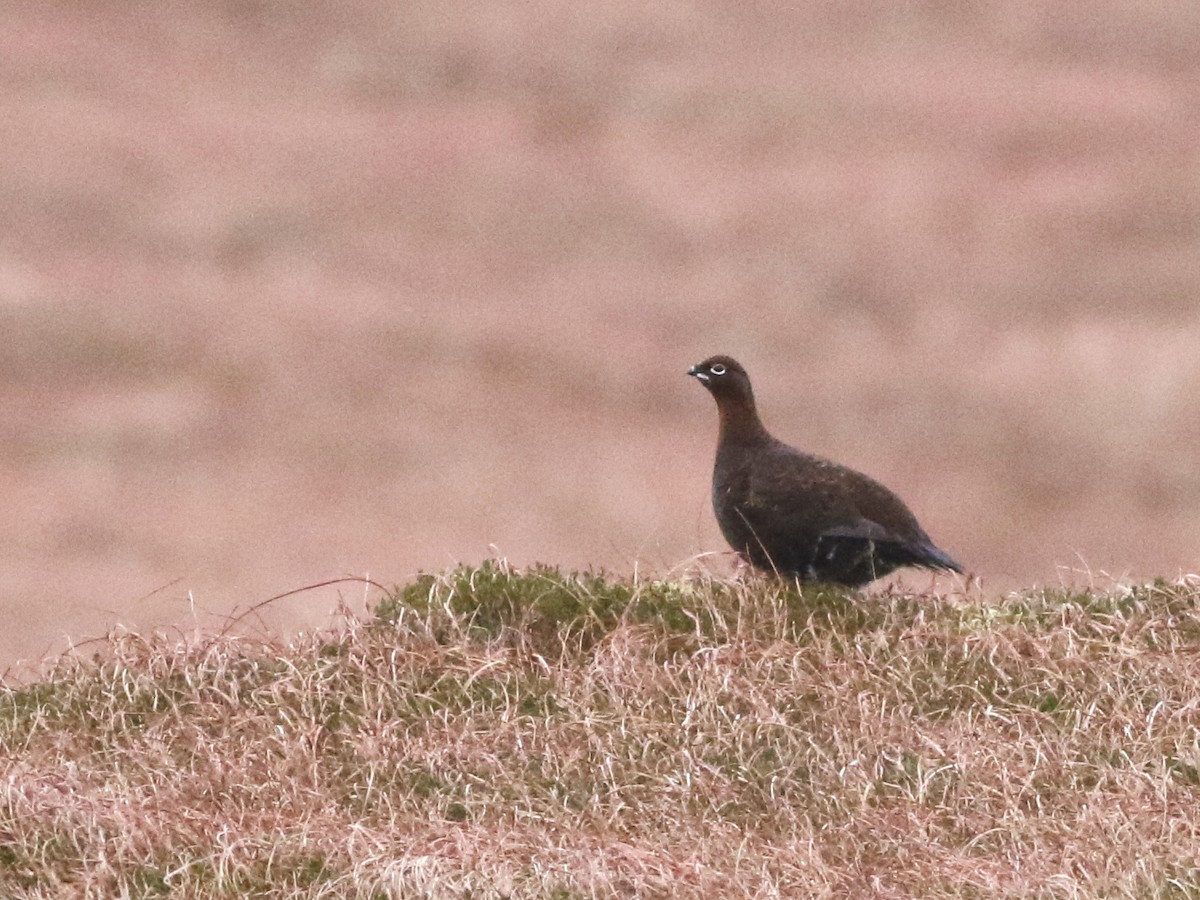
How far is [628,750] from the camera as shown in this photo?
9.34m

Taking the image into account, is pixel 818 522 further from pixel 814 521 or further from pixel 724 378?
pixel 724 378

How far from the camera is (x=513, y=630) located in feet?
35.7

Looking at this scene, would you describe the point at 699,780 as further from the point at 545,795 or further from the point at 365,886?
the point at 365,886

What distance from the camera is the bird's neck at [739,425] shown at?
456 inches

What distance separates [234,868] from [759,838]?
2047 mm

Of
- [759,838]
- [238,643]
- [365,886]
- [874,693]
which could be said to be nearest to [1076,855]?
[759,838]

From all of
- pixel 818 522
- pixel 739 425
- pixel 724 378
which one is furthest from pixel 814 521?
pixel 724 378

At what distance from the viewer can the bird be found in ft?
36.1

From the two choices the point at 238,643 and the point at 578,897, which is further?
the point at 238,643

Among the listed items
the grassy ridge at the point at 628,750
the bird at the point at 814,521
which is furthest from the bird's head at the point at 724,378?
the grassy ridge at the point at 628,750

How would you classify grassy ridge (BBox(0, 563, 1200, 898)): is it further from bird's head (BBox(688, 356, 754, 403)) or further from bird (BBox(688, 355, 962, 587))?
bird's head (BBox(688, 356, 754, 403))

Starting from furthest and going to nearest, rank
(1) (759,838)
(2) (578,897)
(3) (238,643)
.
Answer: (3) (238,643)
(1) (759,838)
(2) (578,897)

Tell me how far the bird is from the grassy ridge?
21cm

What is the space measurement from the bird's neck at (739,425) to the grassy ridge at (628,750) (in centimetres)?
92
